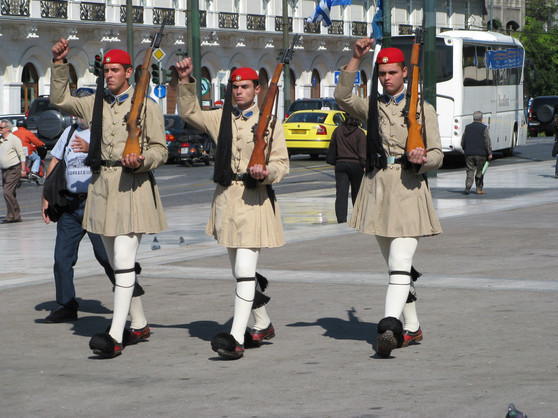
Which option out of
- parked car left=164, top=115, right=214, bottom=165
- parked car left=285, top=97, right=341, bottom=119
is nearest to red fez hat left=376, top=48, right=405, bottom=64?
parked car left=164, top=115, right=214, bottom=165

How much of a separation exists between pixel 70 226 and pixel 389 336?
303 centimetres

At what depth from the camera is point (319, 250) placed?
13.3 metres

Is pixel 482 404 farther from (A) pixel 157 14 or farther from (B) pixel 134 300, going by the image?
(A) pixel 157 14

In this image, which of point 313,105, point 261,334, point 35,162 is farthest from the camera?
point 313,105

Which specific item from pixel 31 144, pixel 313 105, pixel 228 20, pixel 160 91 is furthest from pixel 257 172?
pixel 228 20

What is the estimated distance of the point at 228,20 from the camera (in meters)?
60.8

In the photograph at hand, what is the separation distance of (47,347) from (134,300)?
630 millimetres

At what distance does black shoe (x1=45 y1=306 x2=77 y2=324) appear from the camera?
878cm

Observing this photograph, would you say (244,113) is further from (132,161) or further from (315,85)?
(315,85)

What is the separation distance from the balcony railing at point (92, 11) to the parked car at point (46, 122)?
482 inches

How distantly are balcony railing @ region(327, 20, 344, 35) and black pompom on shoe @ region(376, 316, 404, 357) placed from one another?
62.1 meters

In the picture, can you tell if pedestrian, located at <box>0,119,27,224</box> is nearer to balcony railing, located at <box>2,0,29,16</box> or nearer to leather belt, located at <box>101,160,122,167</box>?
leather belt, located at <box>101,160,122,167</box>

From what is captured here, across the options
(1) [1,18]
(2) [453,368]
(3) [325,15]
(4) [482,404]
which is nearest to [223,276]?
(2) [453,368]

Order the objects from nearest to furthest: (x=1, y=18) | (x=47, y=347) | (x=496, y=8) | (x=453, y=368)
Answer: (x=453, y=368) < (x=47, y=347) < (x=1, y=18) < (x=496, y=8)
